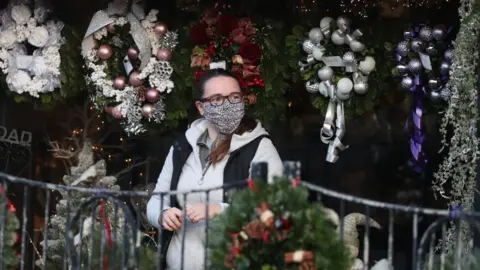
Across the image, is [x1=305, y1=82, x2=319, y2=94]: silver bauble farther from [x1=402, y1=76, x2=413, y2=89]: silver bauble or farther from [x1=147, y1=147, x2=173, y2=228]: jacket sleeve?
[x1=147, y1=147, x2=173, y2=228]: jacket sleeve

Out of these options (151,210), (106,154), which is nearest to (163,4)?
(106,154)

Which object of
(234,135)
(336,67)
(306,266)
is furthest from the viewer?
(336,67)

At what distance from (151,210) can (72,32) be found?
79.2 inches

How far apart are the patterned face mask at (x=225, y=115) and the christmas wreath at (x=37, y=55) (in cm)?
169

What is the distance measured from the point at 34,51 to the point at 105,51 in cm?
62

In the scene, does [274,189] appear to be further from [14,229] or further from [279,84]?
[279,84]

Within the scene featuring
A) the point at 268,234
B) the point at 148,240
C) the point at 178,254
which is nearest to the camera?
the point at 268,234

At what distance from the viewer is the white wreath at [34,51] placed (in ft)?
26.5

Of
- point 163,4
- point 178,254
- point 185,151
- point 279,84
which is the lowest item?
point 178,254

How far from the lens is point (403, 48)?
7344 millimetres

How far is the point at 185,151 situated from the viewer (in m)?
6.83

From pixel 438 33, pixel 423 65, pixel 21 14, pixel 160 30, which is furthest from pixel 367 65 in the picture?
pixel 21 14

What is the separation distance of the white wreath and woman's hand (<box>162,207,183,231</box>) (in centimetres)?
205

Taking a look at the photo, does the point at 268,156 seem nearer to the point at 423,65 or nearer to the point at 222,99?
the point at 222,99
